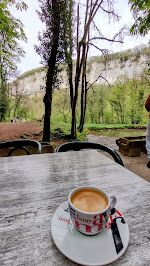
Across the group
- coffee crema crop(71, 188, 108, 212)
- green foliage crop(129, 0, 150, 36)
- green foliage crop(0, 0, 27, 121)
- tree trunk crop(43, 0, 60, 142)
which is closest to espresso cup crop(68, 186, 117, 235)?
coffee crema crop(71, 188, 108, 212)

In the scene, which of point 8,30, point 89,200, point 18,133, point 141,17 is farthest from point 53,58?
point 89,200

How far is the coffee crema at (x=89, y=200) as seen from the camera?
351mm

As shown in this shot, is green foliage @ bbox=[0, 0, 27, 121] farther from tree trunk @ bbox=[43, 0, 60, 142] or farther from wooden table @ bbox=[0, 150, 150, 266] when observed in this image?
wooden table @ bbox=[0, 150, 150, 266]

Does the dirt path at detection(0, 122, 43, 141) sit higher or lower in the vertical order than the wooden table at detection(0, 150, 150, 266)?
lower

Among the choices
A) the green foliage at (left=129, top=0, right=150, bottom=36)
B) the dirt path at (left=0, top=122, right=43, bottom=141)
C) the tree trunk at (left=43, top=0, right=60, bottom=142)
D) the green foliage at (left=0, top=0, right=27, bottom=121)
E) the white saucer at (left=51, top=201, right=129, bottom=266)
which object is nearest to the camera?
the white saucer at (left=51, top=201, right=129, bottom=266)

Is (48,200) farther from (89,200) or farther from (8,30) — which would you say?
(8,30)

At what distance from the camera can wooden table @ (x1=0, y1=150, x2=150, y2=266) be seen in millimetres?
300

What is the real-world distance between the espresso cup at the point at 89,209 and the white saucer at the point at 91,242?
0.02m

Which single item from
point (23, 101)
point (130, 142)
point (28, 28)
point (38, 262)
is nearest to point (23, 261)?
point (38, 262)

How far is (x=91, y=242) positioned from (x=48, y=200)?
21 centimetres

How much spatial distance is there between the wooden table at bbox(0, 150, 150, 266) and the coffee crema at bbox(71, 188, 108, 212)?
10 cm

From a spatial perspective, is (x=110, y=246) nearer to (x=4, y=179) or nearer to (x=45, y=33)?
(x=4, y=179)

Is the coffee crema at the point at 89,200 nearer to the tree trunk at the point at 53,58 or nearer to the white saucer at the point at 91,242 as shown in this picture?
the white saucer at the point at 91,242

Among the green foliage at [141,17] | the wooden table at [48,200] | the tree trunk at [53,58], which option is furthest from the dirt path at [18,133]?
the green foliage at [141,17]
